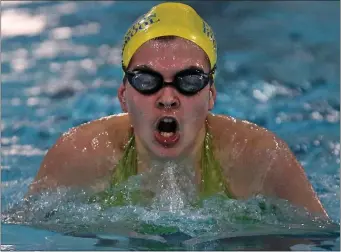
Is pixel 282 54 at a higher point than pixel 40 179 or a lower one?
higher

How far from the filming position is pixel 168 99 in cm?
316

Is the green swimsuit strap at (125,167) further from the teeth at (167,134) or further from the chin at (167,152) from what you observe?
the teeth at (167,134)

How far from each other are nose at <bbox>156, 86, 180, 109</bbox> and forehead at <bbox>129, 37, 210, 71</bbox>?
8 centimetres

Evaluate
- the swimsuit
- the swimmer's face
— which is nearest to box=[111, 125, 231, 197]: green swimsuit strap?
the swimsuit

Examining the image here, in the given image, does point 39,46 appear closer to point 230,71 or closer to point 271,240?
point 230,71

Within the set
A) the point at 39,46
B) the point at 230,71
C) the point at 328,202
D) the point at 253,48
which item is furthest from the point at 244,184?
the point at 39,46

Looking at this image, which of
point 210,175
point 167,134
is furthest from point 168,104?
point 210,175

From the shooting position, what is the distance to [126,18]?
6953 millimetres

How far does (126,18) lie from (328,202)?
345cm

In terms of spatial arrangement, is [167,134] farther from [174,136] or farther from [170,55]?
[170,55]

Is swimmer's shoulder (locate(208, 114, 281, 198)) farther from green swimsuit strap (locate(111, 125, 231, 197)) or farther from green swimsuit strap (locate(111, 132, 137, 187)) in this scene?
green swimsuit strap (locate(111, 132, 137, 187))

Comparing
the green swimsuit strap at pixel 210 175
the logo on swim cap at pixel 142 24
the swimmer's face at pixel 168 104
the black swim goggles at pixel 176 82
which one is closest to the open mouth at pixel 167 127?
the swimmer's face at pixel 168 104

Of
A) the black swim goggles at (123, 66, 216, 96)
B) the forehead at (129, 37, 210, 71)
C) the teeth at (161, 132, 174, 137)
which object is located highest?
the forehead at (129, 37, 210, 71)

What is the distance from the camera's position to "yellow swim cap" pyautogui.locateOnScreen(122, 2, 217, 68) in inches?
131
